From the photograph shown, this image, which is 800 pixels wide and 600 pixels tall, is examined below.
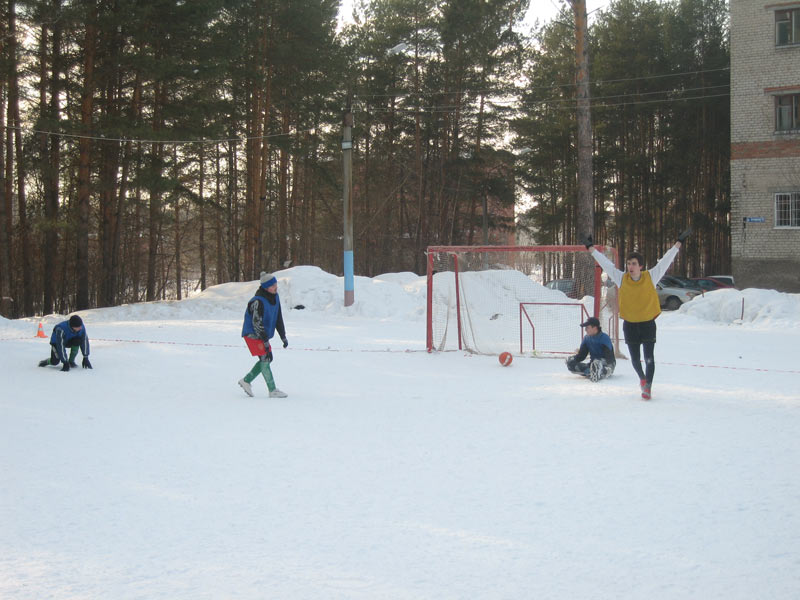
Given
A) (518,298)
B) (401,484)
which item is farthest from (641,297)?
(518,298)

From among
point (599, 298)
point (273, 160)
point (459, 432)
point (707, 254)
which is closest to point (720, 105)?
point (707, 254)

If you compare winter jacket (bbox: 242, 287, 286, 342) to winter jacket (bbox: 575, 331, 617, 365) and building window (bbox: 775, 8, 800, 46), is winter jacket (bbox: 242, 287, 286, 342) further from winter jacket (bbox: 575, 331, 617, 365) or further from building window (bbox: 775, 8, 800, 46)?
building window (bbox: 775, 8, 800, 46)

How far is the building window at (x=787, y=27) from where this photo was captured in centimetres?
2977

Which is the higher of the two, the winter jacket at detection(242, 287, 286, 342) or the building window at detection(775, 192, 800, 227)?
the building window at detection(775, 192, 800, 227)

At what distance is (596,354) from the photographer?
11.0 m

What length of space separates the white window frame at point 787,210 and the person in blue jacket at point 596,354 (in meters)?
22.8

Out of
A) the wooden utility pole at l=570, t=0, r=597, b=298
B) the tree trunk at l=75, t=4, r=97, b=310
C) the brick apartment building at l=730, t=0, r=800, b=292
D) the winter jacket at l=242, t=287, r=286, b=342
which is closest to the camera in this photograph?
the winter jacket at l=242, t=287, r=286, b=342

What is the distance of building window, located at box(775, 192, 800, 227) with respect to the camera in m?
30.0

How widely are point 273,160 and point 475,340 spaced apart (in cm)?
3111

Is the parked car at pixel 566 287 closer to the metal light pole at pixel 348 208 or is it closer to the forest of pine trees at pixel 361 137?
the metal light pole at pixel 348 208

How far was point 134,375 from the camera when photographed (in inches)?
468

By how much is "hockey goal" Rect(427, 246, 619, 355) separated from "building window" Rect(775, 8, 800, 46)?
1985 centimetres

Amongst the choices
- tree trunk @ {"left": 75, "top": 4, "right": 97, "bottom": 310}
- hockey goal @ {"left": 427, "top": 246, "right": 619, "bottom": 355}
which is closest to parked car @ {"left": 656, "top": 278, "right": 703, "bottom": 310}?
hockey goal @ {"left": 427, "top": 246, "right": 619, "bottom": 355}

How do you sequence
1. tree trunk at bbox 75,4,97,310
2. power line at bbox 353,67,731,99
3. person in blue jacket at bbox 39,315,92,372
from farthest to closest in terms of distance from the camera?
power line at bbox 353,67,731,99 < tree trunk at bbox 75,4,97,310 < person in blue jacket at bbox 39,315,92,372
